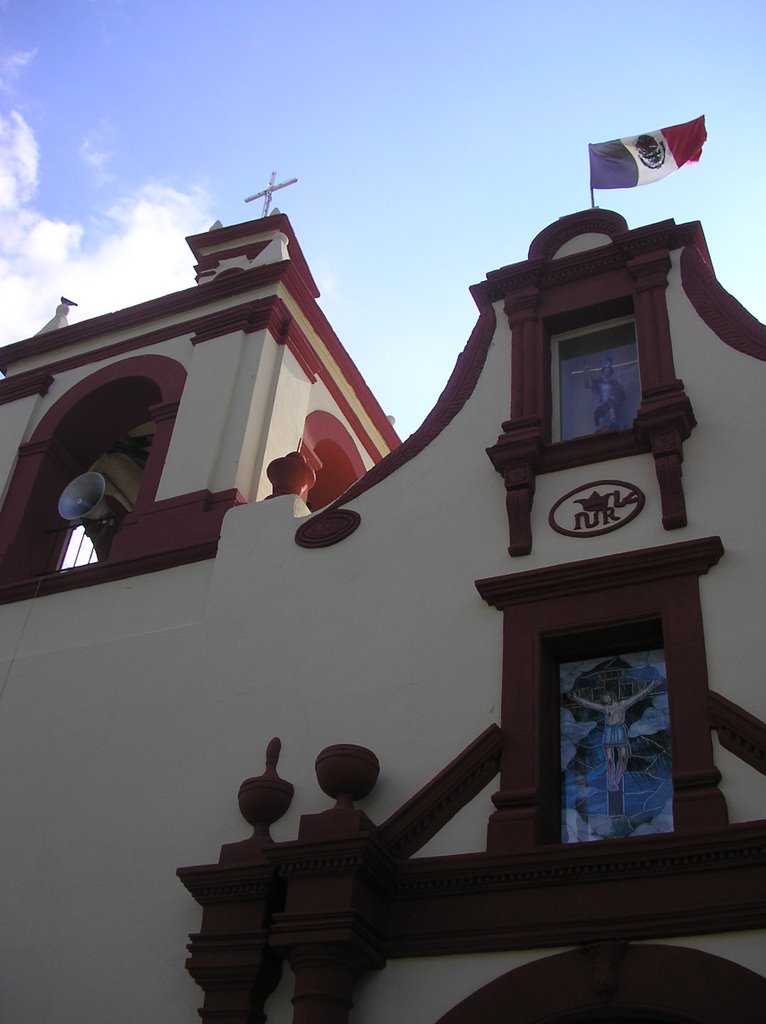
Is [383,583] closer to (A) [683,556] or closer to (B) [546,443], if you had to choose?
(B) [546,443]

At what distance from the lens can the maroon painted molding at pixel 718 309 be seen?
938cm

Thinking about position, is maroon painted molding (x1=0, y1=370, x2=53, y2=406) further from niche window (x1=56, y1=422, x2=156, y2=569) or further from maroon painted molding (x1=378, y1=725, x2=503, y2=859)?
maroon painted molding (x1=378, y1=725, x2=503, y2=859)

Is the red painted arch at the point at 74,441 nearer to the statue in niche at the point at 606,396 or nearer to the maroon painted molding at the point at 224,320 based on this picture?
the maroon painted molding at the point at 224,320

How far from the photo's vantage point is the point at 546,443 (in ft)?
30.9

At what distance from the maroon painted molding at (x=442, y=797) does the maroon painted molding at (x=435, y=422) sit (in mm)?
2569

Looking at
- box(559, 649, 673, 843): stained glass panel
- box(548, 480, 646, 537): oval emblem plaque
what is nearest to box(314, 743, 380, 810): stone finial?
box(559, 649, 673, 843): stained glass panel

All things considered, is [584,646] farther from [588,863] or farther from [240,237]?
[240,237]

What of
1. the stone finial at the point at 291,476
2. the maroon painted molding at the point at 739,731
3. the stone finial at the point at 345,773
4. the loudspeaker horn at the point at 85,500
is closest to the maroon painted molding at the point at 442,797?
the stone finial at the point at 345,773

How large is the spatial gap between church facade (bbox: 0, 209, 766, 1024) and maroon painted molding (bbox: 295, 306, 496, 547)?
3cm

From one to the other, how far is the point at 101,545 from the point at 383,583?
443cm

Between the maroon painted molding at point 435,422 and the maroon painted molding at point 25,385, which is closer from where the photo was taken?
the maroon painted molding at point 435,422

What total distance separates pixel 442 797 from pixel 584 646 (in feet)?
4.83

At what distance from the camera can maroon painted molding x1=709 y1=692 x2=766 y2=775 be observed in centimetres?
693

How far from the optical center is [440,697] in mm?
8188
